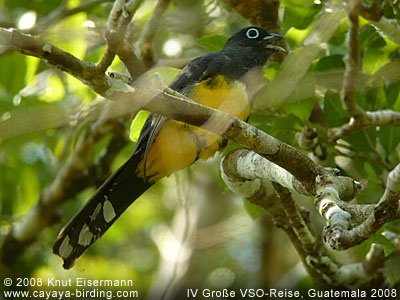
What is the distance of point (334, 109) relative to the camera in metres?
4.34

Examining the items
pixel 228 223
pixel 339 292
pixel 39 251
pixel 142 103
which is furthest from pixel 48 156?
pixel 142 103

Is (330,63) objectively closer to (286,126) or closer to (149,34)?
(286,126)

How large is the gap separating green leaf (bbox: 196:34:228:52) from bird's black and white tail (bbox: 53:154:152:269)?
1149 millimetres

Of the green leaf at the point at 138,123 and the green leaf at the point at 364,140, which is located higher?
the green leaf at the point at 138,123

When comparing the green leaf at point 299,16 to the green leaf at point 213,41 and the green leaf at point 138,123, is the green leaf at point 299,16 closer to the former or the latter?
the green leaf at point 213,41

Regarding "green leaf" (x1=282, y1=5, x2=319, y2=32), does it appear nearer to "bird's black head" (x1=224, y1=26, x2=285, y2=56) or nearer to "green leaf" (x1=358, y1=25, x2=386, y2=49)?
"bird's black head" (x1=224, y1=26, x2=285, y2=56)

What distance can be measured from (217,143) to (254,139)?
5.00 feet

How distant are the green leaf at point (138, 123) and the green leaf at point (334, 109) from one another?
1.51 meters

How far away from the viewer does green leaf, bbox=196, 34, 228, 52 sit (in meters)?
4.56

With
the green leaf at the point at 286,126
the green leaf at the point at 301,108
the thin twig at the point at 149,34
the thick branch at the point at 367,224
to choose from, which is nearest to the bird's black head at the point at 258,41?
the thin twig at the point at 149,34

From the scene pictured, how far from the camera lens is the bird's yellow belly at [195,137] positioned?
4145 mm

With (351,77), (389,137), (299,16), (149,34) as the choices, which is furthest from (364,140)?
(149,34)

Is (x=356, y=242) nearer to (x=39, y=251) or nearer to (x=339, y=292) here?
(x=339, y=292)

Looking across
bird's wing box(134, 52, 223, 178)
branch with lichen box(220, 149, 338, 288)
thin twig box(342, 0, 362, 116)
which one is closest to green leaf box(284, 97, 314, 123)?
thin twig box(342, 0, 362, 116)
